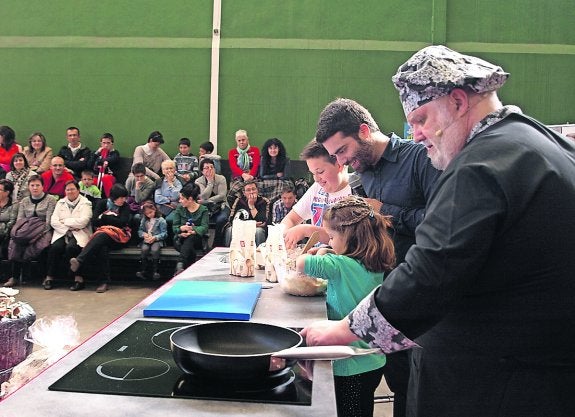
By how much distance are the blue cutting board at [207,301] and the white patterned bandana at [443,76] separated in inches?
30.7

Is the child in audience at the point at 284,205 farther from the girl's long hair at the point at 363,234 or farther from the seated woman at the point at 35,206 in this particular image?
the girl's long hair at the point at 363,234

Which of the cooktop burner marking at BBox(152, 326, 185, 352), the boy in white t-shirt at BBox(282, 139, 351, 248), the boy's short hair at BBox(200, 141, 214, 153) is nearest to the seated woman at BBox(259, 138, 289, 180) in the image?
the boy's short hair at BBox(200, 141, 214, 153)

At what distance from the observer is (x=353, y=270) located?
1.85 m

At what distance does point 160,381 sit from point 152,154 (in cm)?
664

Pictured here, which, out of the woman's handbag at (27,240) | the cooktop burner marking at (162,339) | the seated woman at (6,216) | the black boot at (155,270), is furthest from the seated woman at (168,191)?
the cooktop burner marking at (162,339)

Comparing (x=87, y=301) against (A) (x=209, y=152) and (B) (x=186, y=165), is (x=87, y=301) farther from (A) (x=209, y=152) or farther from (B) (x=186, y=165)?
(A) (x=209, y=152)

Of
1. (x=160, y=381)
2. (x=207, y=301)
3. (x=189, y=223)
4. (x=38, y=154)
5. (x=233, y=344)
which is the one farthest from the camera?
(x=38, y=154)

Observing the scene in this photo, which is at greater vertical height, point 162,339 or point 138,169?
point 138,169

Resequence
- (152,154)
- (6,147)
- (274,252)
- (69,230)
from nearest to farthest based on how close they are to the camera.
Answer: (274,252) < (69,230) < (6,147) < (152,154)

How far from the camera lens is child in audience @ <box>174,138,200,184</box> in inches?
276

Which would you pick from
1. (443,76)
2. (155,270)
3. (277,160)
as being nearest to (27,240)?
(155,270)

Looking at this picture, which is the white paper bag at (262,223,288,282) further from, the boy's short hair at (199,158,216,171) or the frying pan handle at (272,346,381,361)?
the boy's short hair at (199,158,216,171)

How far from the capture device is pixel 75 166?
7.23 meters

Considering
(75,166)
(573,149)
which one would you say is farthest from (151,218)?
(573,149)
